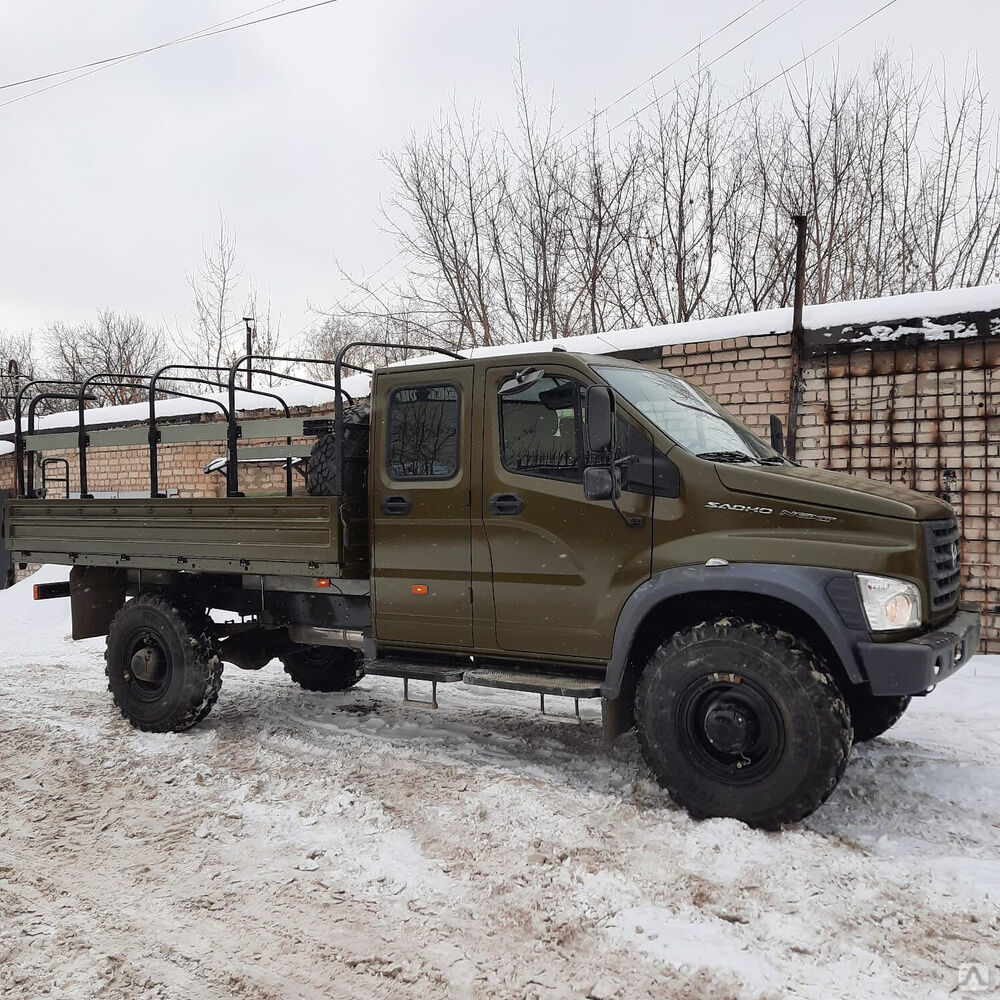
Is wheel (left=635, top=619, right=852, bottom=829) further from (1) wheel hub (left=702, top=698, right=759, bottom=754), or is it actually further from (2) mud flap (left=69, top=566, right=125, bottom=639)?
(2) mud flap (left=69, top=566, right=125, bottom=639)

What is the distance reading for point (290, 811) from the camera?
4262 millimetres

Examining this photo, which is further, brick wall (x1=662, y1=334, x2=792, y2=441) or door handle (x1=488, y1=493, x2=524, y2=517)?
brick wall (x1=662, y1=334, x2=792, y2=441)

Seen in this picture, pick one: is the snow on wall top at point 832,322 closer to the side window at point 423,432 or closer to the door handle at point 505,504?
the side window at point 423,432

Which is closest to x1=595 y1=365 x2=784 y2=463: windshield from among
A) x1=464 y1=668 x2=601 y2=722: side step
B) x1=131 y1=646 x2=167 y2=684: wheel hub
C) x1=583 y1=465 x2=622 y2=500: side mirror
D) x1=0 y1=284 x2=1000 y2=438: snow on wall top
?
x1=583 y1=465 x2=622 y2=500: side mirror

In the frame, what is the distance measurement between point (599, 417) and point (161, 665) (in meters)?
3.63

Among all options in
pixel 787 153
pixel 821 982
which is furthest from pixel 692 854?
pixel 787 153

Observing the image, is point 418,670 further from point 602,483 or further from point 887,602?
point 887,602

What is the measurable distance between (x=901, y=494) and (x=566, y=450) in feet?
5.30

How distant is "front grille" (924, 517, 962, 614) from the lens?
3818mm

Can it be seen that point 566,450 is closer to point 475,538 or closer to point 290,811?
point 475,538

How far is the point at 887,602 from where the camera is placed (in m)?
3.70

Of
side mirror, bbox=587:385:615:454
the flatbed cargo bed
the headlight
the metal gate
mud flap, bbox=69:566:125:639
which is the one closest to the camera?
the headlight

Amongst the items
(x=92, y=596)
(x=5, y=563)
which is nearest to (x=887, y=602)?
(x=92, y=596)

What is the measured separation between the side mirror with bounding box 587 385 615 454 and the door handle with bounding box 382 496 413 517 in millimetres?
1303
